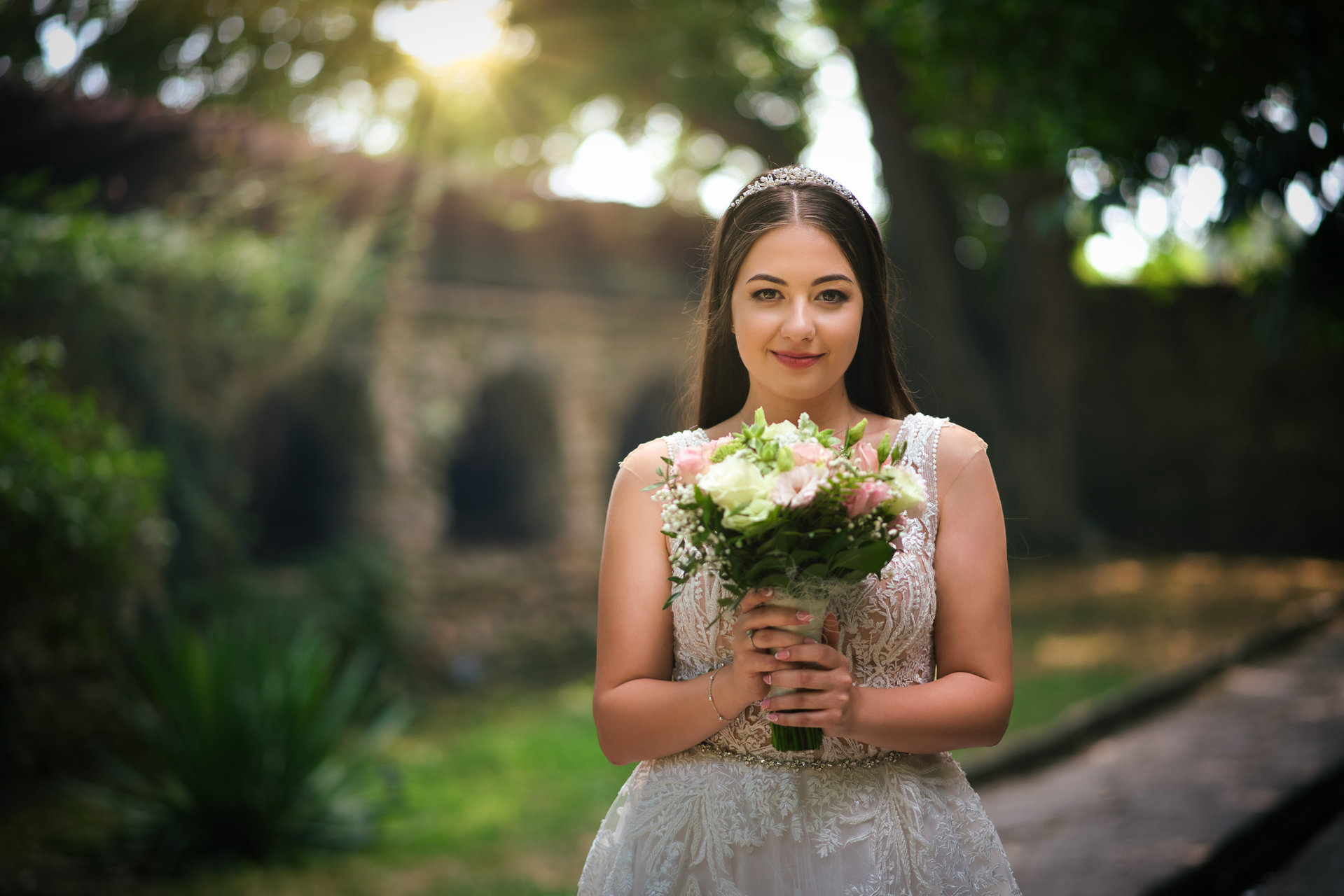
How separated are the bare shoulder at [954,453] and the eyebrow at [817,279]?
372 mm

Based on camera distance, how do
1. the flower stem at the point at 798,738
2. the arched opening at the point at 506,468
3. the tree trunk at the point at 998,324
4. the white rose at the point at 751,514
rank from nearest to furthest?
the white rose at the point at 751,514 < the flower stem at the point at 798,738 < the tree trunk at the point at 998,324 < the arched opening at the point at 506,468

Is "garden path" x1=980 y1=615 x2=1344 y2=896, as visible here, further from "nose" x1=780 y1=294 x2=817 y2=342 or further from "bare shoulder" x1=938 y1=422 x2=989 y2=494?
"nose" x1=780 y1=294 x2=817 y2=342

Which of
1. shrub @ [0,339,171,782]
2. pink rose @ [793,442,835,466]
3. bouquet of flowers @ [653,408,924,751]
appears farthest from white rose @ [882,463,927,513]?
shrub @ [0,339,171,782]

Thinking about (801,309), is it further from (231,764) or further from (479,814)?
(479,814)

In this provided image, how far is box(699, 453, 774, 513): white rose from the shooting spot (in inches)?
62.3

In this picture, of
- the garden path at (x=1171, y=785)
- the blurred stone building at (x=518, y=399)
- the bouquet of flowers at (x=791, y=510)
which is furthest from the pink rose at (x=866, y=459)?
the blurred stone building at (x=518, y=399)

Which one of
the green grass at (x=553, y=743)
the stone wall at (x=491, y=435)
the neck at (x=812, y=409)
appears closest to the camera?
the neck at (x=812, y=409)

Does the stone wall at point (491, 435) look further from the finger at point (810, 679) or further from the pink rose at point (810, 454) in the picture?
the pink rose at point (810, 454)

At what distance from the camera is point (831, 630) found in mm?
1807

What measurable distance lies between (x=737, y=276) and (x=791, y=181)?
229mm

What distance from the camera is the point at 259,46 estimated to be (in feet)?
25.9

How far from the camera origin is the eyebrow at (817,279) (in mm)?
1943

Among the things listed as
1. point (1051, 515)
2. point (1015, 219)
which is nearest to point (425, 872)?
point (1051, 515)

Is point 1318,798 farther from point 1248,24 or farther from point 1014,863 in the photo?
point 1248,24
